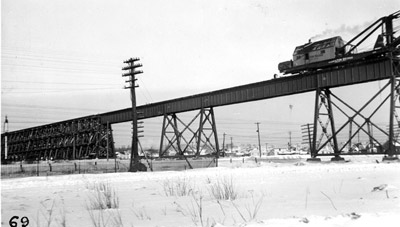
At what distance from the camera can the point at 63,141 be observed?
174ft

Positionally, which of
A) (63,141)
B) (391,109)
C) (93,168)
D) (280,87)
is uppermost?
(280,87)

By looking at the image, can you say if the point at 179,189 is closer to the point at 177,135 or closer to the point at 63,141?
the point at 177,135

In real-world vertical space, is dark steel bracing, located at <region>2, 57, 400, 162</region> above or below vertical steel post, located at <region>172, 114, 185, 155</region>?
above

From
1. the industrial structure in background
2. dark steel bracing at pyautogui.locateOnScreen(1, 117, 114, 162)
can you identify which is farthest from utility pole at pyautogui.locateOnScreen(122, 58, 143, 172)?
dark steel bracing at pyautogui.locateOnScreen(1, 117, 114, 162)

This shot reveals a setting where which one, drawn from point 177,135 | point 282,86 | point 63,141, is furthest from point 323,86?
point 63,141

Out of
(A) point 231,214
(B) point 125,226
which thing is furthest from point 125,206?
(A) point 231,214

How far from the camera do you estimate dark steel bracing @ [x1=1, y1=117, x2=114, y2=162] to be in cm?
4812

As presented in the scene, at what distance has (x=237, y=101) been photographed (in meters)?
31.2

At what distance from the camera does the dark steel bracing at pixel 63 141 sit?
48.1 metres

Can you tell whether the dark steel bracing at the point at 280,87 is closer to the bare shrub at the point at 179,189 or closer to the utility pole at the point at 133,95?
the utility pole at the point at 133,95

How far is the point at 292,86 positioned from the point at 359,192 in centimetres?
2107

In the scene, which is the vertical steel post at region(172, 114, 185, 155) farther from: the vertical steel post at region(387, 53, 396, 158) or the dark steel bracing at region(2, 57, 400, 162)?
the vertical steel post at region(387, 53, 396, 158)

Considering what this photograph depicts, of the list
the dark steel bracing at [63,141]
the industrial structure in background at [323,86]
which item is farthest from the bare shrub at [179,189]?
the dark steel bracing at [63,141]

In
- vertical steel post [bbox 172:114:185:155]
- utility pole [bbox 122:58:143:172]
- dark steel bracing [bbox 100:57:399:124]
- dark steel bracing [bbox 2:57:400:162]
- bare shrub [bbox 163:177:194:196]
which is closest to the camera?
bare shrub [bbox 163:177:194:196]
